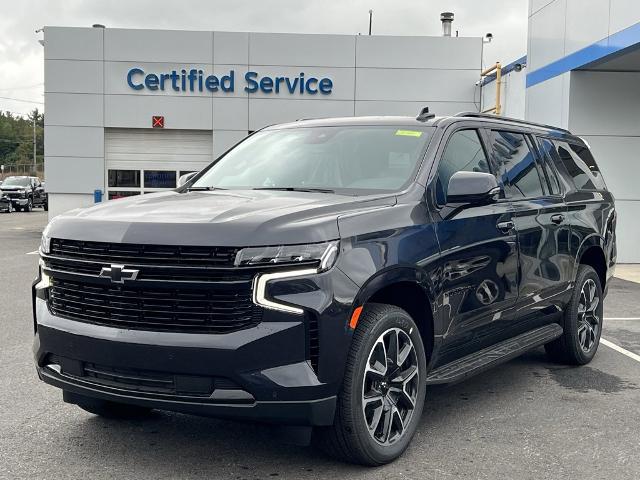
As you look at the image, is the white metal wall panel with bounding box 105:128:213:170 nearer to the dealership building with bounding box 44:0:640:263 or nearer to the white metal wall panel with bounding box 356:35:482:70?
the dealership building with bounding box 44:0:640:263

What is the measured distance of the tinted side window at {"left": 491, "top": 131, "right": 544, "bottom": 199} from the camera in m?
5.30

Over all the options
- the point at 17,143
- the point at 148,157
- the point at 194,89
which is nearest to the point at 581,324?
the point at 194,89

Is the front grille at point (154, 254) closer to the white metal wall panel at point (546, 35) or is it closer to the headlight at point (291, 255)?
the headlight at point (291, 255)

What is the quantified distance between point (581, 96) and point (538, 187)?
988 centimetres

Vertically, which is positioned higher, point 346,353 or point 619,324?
point 346,353

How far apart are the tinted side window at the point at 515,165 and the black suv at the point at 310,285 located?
39mm

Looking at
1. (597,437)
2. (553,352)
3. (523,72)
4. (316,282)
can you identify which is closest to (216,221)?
(316,282)

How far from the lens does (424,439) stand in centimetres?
440

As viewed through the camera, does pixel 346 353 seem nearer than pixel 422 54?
Yes

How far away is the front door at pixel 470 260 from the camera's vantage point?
439 cm

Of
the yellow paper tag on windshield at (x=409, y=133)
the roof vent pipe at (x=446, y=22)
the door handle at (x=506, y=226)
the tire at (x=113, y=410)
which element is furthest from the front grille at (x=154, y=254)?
the roof vent pipe at (x=446, y=22)

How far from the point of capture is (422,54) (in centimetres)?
2272

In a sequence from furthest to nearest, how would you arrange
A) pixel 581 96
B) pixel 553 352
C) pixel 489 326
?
pixel 581 96
pixel 553 352
pixel 489 326

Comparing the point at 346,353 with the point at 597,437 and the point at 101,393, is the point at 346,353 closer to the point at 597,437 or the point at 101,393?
the point at 101,393
